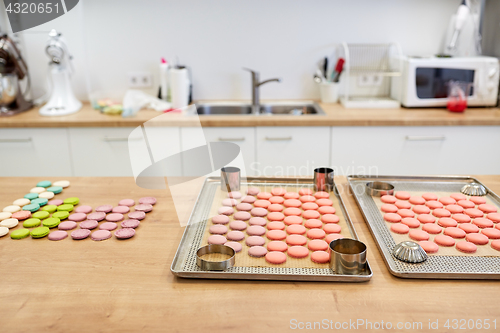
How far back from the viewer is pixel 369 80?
9.59ft

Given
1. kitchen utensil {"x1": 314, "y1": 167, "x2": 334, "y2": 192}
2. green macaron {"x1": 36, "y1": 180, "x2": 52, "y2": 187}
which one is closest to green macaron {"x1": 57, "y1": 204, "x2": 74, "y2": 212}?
green macaron {"x1": 36, "y1": 180, "x2": 52, "y2": 187}

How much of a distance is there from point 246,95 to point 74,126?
1120 millimetres

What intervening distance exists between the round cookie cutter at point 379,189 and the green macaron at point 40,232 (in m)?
0.89

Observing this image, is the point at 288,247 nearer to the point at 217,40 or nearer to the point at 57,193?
the point at 57,193

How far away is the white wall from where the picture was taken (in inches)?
111

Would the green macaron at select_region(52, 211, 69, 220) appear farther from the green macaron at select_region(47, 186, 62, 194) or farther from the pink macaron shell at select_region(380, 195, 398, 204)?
the pink macaron shell at select_region(380, 195, 398, 204)

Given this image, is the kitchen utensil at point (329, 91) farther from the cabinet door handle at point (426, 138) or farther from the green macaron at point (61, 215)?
the green macaron at point (61, 215)

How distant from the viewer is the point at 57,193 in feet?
4.44

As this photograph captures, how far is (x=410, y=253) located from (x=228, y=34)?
2.25 m

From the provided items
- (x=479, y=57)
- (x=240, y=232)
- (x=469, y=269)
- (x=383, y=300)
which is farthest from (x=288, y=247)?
(x=479, y=57)

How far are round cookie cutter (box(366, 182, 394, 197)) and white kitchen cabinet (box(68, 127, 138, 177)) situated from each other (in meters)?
1.57

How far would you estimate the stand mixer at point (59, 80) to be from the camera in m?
2.54

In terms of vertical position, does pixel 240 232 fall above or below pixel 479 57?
below

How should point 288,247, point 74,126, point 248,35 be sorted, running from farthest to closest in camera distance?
point 248,35 < point 74,126 < point 288,247
